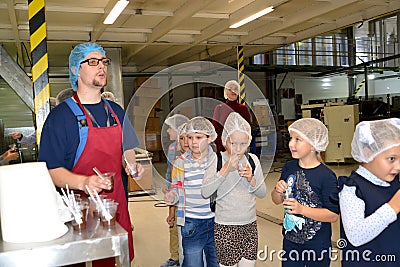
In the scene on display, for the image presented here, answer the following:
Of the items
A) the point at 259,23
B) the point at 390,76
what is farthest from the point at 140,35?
the point at 390,76

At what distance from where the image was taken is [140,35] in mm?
5488

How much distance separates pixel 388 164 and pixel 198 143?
3.50 feet

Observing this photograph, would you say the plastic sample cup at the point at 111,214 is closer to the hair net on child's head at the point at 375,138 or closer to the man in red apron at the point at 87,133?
the man in red apron at the point at 87,133

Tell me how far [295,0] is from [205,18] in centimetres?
114

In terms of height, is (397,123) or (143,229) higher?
(397,123)

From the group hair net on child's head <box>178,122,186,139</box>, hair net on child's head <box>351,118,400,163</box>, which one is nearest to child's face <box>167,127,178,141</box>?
hair net on child's head <box>178,122,186,139</box>

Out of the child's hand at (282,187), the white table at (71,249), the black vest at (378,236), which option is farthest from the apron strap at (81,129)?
the black vest at (378,236)

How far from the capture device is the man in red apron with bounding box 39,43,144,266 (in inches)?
67.7

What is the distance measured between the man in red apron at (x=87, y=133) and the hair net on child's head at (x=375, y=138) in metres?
1.04

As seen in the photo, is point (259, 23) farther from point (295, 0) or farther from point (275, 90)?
point (275, 90)

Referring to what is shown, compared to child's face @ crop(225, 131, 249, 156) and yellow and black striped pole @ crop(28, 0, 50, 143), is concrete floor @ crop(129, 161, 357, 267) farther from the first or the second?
yellow and black striped pole @ crop(28, 0, 50, 143)

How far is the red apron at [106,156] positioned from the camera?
1.76 meters

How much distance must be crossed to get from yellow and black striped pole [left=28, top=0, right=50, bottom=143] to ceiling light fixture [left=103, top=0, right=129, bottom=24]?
960 millimetres

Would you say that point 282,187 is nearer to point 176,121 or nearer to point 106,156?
point 106,156
